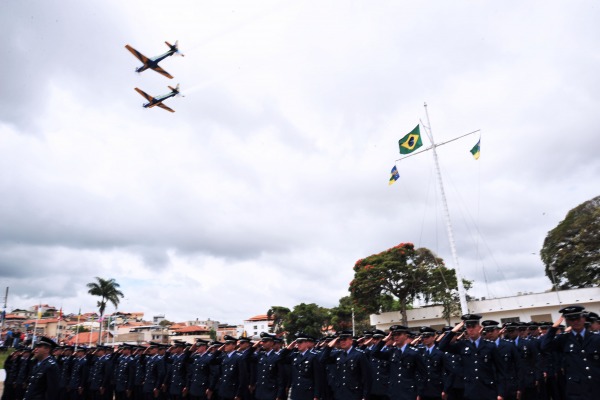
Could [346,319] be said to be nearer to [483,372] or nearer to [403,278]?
[403,278]

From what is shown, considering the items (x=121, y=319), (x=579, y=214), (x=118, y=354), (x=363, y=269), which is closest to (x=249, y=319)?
(x=121, y=319)

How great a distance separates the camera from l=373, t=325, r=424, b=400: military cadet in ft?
20.8

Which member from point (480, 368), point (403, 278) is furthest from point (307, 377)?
point (403, 278)

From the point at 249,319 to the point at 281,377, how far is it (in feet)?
331

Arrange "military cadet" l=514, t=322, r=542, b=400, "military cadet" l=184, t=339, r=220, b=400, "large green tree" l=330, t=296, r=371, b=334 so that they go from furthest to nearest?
"large green tree" l=330, t=296, r=371, b=334, "military cadet" l=184, t=339, r=220, b=400, "military cadet" l=514, t=322, r=542, b=400

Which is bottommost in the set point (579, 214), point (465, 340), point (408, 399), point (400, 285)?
point (408, 399)

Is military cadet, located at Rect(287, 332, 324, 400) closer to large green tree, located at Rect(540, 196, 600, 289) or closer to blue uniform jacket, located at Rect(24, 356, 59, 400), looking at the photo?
blue uniform jacket, located at Rect(24, 356, 59, 400)

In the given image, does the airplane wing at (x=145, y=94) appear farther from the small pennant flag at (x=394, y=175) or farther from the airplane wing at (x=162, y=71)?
the small pennant flag at (x=394, y=175)

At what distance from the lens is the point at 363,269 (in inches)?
1363

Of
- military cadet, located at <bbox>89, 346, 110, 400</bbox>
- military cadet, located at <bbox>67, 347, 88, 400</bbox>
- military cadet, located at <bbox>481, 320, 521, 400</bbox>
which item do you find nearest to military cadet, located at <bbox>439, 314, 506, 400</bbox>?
military cadet, located at <bbox>481, 320, 521, 400</bbox>

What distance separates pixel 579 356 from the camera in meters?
5.00

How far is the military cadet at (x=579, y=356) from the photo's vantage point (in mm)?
4801

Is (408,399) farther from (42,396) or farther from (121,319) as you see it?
(121,319)

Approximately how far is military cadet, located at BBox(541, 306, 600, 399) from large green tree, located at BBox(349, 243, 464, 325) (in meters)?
28.5
